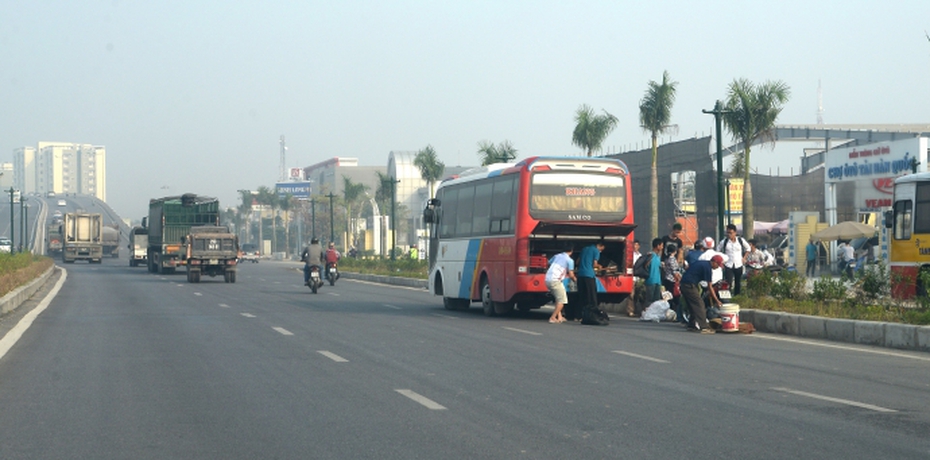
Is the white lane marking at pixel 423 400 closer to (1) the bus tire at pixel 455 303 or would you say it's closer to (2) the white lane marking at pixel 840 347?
(2) the white lane marking at pixel 840 347

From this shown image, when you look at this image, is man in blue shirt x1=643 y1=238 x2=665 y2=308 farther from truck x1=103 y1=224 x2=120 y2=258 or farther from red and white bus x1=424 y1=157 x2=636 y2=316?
truck x1=103 y1=224 x2=120 y2=258

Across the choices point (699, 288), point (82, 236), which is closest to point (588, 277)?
point (699, 288)

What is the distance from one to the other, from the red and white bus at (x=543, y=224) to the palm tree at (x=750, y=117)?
20.8m

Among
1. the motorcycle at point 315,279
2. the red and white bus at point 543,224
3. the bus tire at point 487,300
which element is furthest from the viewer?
the motorcycle at point 315,279

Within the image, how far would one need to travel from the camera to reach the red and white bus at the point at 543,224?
70.1 ft

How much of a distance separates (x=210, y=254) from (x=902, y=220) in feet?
91.5

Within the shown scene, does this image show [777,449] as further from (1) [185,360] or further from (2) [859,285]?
(2) [859,285]

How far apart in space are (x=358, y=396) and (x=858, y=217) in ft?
138

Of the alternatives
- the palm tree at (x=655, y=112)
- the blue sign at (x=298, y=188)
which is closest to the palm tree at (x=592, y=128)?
the palm tree at (x=655, y=112)

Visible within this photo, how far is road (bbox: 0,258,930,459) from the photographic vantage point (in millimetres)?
7547

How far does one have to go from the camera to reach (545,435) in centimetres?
790

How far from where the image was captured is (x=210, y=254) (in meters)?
43.5

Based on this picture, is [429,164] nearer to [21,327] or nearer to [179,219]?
[179,219]

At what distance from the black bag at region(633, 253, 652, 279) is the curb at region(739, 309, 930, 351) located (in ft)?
8.84
